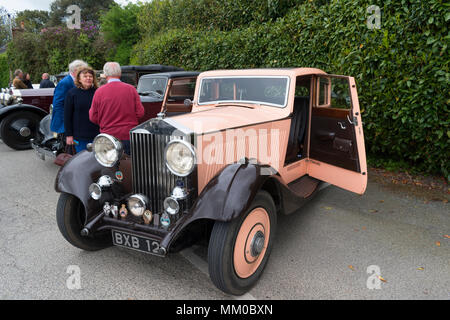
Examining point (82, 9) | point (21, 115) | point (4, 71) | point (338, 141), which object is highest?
point (82, 9)

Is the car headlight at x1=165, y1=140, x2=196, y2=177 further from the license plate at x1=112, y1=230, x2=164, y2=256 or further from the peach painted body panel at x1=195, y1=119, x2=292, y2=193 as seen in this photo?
the license plate at x1=112, y1=230, x2=164, y2=256

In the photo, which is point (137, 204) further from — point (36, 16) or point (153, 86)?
point (36, 16)

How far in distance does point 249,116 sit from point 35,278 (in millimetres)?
2322

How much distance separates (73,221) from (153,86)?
4.15m

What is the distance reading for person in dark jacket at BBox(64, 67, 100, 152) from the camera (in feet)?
13.2

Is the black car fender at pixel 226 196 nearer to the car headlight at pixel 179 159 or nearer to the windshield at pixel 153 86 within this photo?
the car headlight at pixel 179 159

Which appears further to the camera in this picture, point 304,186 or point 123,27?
point 123,27

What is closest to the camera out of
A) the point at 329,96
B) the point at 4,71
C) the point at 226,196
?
the point at 226,196

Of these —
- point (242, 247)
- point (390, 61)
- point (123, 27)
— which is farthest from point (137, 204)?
point (123, 27)

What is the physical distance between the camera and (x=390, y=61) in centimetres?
455

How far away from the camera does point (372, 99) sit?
16.3 feet

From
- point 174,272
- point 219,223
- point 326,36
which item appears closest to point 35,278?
point 174,272

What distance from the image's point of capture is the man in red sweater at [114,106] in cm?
348

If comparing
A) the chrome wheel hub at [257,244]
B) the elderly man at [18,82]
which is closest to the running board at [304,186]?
the chrome wheel hub at [257,244]
